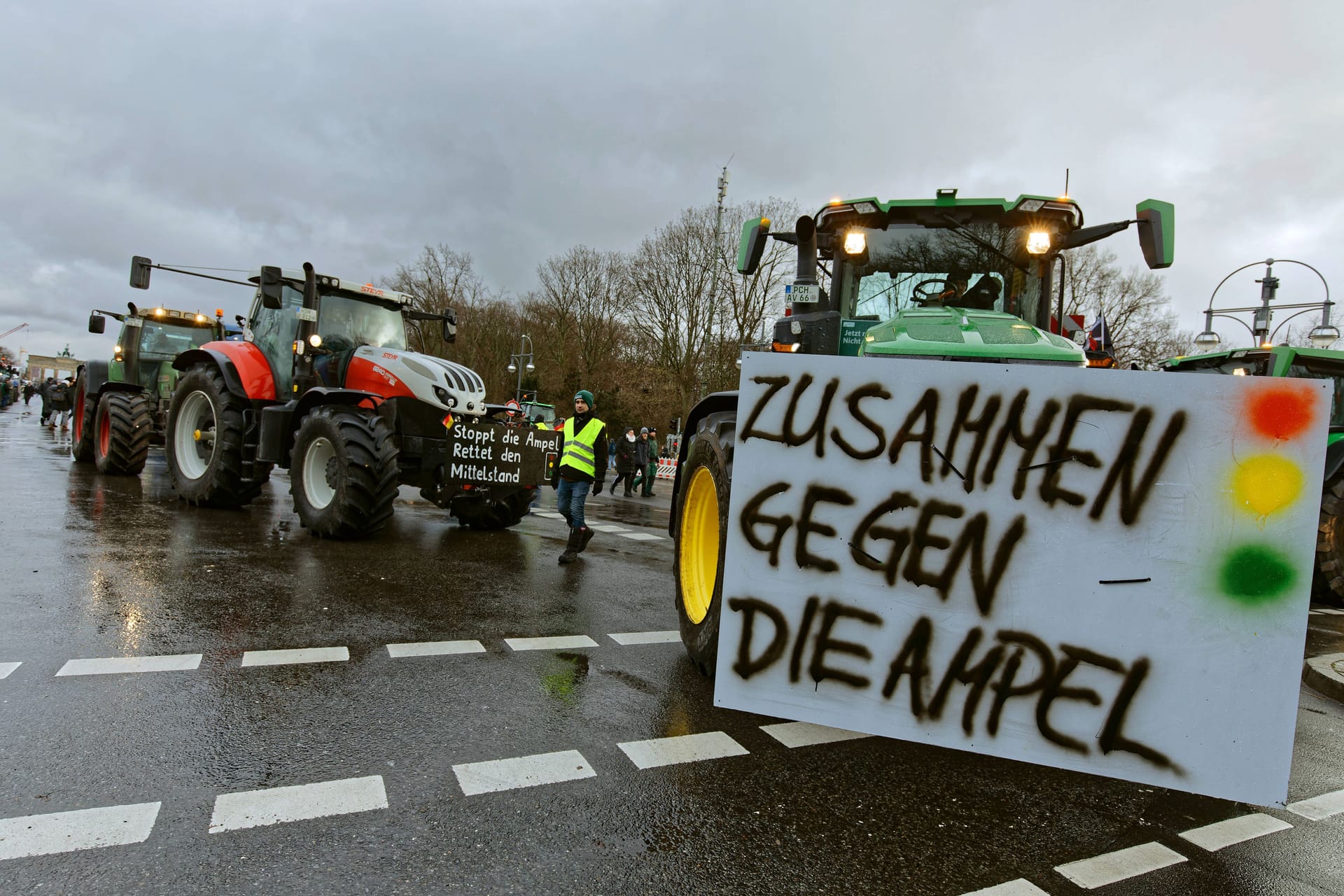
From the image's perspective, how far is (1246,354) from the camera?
9.15 meters

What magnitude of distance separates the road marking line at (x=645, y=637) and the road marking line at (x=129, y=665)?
2.44 meters

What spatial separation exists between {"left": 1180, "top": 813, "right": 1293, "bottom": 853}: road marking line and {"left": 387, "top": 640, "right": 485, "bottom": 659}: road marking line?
3.61 m

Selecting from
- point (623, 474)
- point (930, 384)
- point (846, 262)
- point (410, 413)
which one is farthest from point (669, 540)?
point (623, 474)

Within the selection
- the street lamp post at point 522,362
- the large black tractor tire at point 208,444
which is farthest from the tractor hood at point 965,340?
the street lamp post at point 522,362

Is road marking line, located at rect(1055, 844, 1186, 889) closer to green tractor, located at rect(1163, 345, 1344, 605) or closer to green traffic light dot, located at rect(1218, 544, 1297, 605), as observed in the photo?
green traffic light dot, located at rect(1218, 544, 1297, 605)

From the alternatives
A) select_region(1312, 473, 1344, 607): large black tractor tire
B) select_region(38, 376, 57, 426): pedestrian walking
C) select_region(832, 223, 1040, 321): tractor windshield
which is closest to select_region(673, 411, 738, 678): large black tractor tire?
select_region(832, 223, 1040, 321): tractor windshield

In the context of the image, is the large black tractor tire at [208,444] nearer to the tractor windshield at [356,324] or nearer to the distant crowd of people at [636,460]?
the tractor windshield at [356,324]

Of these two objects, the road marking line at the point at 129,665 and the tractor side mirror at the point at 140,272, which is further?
the tractor side mirror at the point at 140,272

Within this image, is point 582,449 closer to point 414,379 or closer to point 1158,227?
point 414,379

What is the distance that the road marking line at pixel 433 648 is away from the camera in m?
4.52

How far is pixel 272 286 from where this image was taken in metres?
8.29

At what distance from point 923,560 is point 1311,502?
1295 millimetres

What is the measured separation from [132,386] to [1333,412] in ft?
53.8

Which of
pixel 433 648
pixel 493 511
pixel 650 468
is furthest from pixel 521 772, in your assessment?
pixel 650 468
